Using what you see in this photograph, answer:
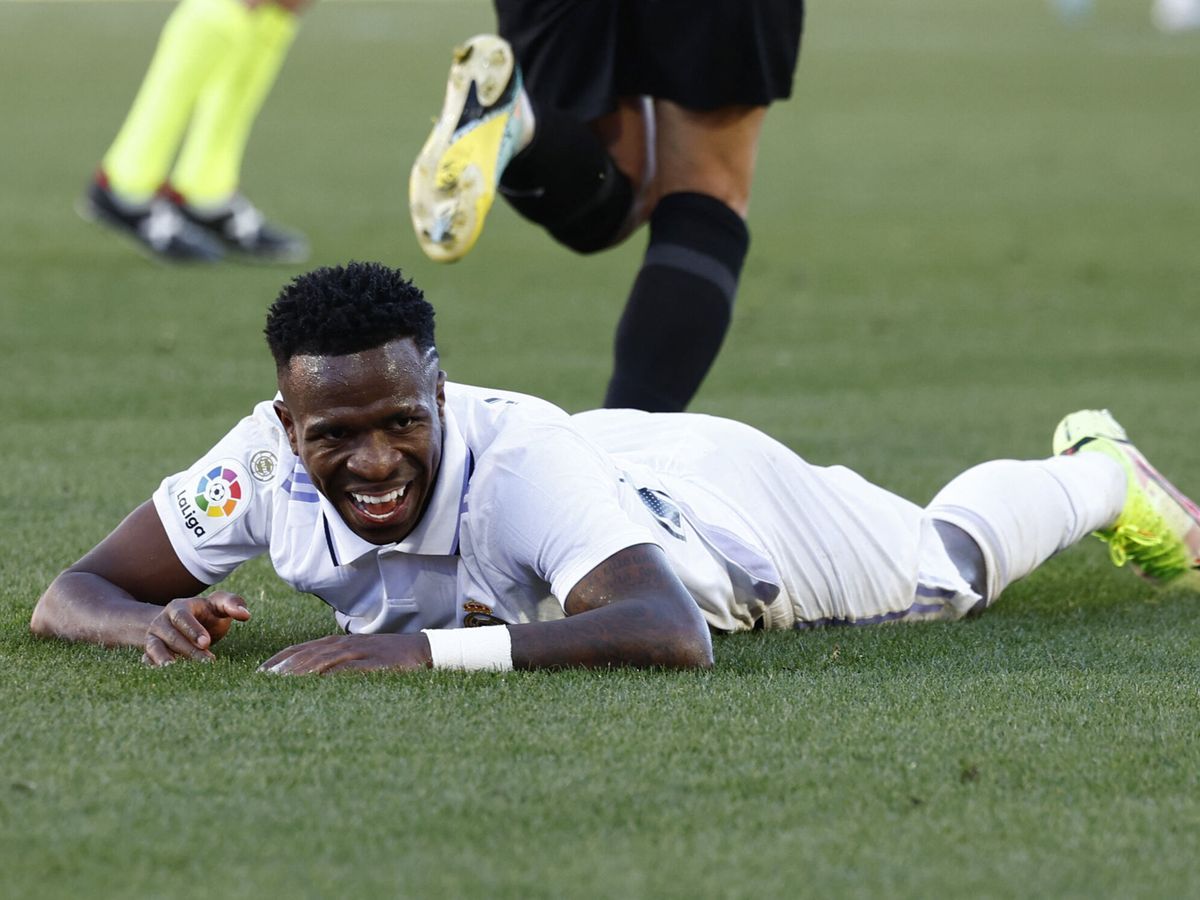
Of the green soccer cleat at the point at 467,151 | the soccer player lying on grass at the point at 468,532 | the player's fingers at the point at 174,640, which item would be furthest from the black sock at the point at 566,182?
the player's fingers at the point at 174,640

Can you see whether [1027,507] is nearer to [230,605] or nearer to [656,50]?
[656,50]

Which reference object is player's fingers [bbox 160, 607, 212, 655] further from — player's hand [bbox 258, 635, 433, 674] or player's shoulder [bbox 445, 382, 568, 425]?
player's shoulder [bbox 445, 382, 568, 425]

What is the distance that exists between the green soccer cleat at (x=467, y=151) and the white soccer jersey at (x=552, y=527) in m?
0.57

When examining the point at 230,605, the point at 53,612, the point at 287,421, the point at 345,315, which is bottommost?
the point at 53,612

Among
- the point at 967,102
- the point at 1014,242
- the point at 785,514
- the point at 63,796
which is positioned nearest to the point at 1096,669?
the point at 785,514

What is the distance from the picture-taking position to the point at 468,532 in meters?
2.98

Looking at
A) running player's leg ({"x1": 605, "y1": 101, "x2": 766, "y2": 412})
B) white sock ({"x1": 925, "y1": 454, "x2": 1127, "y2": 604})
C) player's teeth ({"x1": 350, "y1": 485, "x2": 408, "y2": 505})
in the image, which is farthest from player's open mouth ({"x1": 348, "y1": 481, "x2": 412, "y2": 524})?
running player's leg ({"x1": 605, "y1": 101, "x2": 766, "y2": 412})

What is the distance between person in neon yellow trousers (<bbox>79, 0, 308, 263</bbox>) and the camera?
8281mm

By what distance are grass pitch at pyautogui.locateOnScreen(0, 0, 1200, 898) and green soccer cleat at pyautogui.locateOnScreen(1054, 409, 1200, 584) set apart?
7 centimetres

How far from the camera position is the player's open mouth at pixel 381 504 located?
9.48 ft

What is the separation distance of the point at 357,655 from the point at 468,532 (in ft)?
0.87

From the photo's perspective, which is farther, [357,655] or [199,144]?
[199,144]

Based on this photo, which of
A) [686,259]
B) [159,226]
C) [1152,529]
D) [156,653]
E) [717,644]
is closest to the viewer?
[156,653]

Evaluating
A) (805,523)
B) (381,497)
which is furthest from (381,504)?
(805,523)
